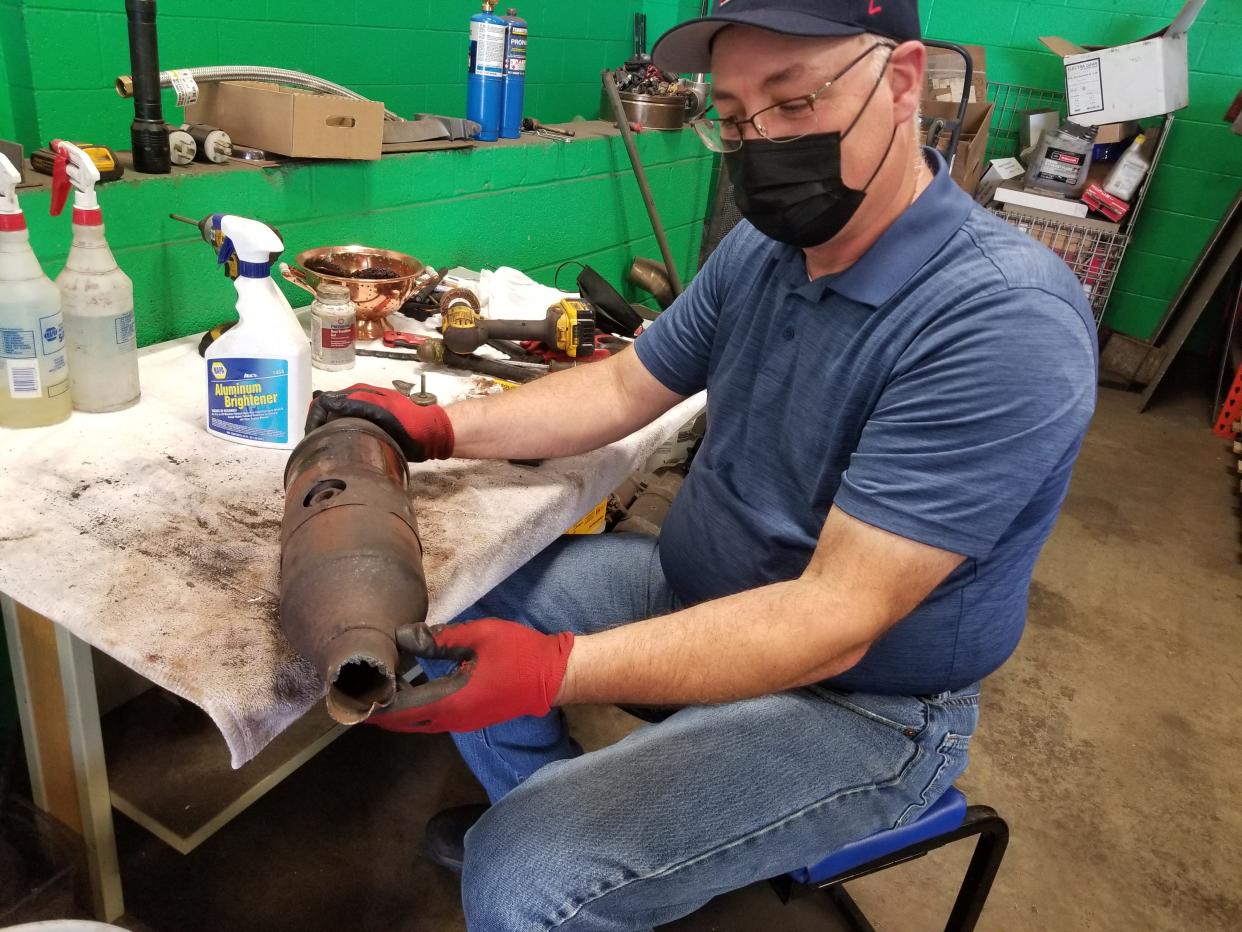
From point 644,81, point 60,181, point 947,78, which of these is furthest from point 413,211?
point 947,78

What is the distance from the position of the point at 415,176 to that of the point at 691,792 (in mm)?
1426

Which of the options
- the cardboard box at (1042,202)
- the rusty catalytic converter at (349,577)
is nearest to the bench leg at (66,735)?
the rusty catalytic converter at (349,577)

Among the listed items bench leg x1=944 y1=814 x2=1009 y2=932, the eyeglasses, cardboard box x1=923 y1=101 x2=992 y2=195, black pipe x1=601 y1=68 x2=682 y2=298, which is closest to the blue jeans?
bench leg x1=944 y1=814 x2=1009 y2=932

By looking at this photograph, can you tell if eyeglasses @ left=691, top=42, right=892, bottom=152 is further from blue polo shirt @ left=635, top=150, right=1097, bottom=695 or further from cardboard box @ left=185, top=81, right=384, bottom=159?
cardboard box @ left=185, top=81, right=384, bottom=159

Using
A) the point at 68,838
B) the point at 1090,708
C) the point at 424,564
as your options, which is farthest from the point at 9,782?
the point at 1090,708

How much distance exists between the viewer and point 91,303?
1.16 meters

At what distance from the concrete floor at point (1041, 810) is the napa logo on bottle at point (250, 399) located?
81 cm

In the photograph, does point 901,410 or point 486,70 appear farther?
point 486,70

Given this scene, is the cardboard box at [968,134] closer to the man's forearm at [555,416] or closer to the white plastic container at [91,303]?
the man's forearm at [555,416]

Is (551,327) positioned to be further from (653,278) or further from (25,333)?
(653,278)

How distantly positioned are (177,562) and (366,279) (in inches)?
30.6

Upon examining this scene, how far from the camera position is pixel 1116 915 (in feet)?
5.65

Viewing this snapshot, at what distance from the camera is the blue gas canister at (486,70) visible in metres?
2.09

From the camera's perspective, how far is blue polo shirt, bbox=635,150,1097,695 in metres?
0.93
